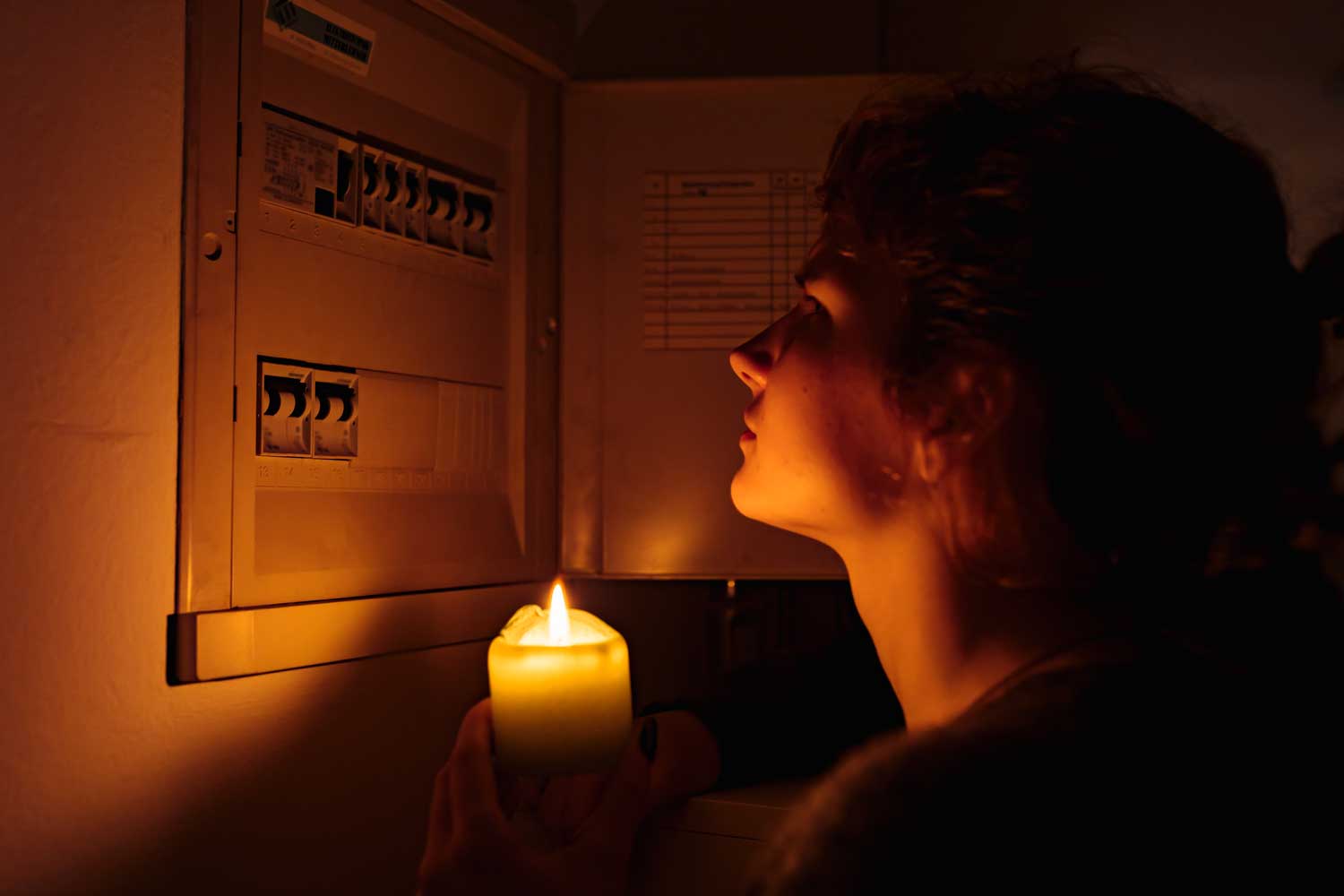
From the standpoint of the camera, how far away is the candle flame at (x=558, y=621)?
31.1 inches

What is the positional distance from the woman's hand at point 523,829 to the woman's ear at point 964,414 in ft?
1.17

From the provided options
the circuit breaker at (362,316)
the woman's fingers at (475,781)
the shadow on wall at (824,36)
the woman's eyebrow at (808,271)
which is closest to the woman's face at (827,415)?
the woman's eyebrow at (808,271)

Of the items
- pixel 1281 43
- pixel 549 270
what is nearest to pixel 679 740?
pixel 549 270

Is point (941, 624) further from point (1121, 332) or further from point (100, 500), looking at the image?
point (100, 500)

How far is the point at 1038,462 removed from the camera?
66 centimetres

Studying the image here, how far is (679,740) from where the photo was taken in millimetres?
911

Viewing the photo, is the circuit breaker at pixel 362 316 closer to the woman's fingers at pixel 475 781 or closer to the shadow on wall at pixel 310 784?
the shadow on wall at pixel 310 784

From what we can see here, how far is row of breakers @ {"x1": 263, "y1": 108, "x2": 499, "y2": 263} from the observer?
3.00ft

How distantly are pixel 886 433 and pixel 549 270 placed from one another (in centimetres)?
59

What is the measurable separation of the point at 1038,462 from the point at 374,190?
685 millimetres

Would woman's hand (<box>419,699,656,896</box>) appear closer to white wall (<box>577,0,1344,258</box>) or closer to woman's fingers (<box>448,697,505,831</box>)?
woman's fingers (<box>448,697,505,831</box>)

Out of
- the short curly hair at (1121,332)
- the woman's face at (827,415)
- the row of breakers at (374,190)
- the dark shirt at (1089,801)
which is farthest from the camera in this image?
the row of breakers at (374,190)

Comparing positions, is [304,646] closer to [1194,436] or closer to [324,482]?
[324,482]

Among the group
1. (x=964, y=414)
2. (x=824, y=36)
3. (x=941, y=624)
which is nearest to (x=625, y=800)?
(x=941, y=624)
